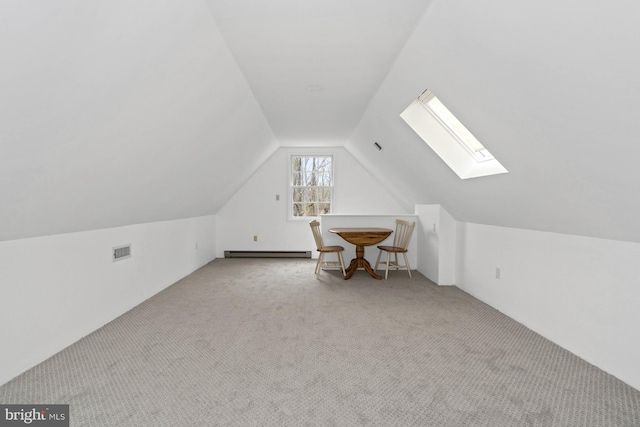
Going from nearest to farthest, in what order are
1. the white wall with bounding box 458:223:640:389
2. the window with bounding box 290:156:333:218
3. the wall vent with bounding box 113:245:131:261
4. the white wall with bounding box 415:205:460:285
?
the white wall with bounding box 458:223:640:389 < the wall vent with bounding box 113:245:131:261 < the white wall with bounding box 415:205:460:285 < the window with bounding box 290:156:333:218

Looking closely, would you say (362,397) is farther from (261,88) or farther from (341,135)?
(341,135)

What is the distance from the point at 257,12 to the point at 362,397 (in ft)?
7.04

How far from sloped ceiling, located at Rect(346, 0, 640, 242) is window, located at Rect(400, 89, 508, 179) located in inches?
11.6

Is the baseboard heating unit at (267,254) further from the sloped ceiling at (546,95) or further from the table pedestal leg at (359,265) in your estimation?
the sloped ceiling at (546,95)

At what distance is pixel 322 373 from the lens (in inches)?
76.1

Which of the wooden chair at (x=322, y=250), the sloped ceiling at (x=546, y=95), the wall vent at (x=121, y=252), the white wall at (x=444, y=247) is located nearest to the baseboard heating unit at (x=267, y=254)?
the wooden chair at (x=322, y=250)

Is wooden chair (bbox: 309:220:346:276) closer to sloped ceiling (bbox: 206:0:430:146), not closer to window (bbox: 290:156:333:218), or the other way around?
window (bbox: 290:156:333:218)

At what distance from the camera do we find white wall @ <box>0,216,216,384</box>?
6.13 feet

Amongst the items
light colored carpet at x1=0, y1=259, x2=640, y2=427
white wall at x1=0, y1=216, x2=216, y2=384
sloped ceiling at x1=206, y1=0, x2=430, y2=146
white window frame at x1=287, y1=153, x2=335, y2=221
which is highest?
sloped ceiling at x1=206, y1=0, x2=430, y2=146

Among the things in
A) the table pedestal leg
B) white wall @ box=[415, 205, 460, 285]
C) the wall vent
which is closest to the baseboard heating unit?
the table pedestal leg

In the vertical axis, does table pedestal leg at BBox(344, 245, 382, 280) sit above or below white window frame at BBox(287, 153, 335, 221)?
below

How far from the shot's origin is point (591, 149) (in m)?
1.50

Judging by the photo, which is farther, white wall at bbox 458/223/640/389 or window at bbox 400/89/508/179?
window at bbox 400/89/508/179

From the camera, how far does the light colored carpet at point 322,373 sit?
5.11ft
